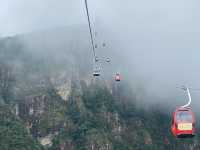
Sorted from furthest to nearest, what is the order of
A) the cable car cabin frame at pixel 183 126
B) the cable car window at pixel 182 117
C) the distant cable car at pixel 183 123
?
the cable car window at pixel 182 117 < the distant cable car at pixel 183 123 < the cable car cabin frame at pixel 183 126

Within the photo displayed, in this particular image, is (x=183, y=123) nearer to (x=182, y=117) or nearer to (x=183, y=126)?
(x=183, y=126)

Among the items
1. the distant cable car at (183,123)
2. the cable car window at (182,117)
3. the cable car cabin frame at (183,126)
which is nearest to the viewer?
the cable car cabin frame at (183,126)

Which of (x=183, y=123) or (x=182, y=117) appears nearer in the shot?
(x=183, y=123)

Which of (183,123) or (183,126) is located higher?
(183,123)

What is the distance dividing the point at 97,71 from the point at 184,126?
18878mm

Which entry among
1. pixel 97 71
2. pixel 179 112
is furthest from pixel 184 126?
pixel 97 71

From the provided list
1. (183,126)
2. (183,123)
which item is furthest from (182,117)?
(183,126)

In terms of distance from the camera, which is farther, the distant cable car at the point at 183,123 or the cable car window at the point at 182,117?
the cable car window at the point at 182,117

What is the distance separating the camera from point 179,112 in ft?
247

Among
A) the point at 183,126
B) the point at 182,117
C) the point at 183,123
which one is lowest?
the point at 183,126

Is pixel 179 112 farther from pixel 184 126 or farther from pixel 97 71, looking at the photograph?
pixel 97 71

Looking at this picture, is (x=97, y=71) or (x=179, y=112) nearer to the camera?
(x=179, y=112)

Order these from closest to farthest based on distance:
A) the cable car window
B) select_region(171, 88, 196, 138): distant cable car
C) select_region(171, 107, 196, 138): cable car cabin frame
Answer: select_region(171, 107, 196, 138): cable car cabin frame → select_region(171, 88, 196, 138): distant cable car → the cable car window

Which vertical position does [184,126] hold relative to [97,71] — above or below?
below
